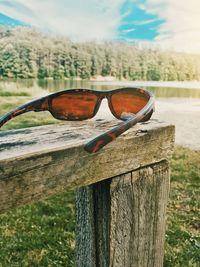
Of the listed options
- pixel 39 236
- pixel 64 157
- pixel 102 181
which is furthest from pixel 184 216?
pixel 64 157

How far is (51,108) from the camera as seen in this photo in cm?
104

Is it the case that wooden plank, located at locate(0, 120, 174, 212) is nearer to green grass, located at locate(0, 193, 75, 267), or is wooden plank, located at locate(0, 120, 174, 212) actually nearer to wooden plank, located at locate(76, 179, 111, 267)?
wooden plank, located at locate(76, 179, 111, 267)

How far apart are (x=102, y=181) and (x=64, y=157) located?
8.4 inches

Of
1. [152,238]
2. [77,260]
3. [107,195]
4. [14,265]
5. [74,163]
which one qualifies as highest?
[74,163]

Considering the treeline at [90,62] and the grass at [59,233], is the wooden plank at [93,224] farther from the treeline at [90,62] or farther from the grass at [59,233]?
the treeline at [90,62]

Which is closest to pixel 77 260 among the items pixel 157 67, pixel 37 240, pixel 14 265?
pixel 14 265

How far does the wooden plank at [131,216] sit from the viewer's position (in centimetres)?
91

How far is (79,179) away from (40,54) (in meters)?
58.7

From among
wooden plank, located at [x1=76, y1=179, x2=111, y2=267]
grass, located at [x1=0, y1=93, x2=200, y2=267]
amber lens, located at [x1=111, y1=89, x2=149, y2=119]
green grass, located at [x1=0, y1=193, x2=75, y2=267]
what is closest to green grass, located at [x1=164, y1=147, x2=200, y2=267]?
grass, located at [x1=0, y1=93, x2=200, y2=267]

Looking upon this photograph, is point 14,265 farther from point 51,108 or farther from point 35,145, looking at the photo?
point 35,145

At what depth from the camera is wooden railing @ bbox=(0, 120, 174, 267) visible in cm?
70

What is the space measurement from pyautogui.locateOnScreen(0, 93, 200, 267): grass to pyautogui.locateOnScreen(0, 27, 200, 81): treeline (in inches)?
1736

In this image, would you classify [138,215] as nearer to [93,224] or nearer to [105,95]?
[93,224]

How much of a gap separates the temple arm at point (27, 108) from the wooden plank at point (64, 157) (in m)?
0.07
